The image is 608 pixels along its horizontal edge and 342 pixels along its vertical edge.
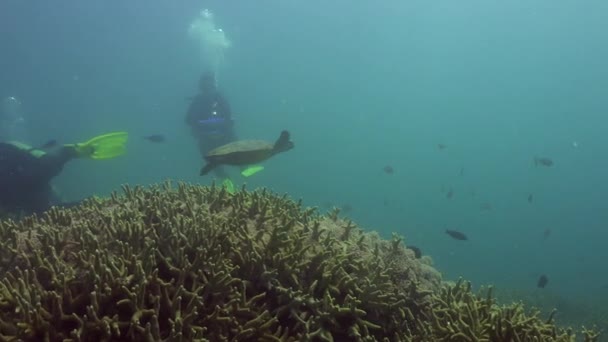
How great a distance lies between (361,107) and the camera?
19038 centimetres

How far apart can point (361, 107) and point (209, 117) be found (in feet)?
579

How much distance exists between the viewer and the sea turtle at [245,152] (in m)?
6.41

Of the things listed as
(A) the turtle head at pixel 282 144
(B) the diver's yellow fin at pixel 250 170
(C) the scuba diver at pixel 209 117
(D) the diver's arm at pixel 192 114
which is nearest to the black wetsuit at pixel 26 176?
(C) the scuba diver at pixel 209 117

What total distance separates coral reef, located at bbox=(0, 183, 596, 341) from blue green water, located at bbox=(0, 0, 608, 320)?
36.1m

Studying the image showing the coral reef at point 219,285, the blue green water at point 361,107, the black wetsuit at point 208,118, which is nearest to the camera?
the coral reef at point 219,285

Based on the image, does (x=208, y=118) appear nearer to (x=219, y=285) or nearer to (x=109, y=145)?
(x=109, y=145)

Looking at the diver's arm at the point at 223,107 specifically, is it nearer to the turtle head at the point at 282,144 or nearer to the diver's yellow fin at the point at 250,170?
the diver's yellow fin at the point at 250,170

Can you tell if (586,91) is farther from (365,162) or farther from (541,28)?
(365,162)

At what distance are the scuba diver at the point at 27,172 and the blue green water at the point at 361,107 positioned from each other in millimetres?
33067

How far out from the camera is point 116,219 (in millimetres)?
4266

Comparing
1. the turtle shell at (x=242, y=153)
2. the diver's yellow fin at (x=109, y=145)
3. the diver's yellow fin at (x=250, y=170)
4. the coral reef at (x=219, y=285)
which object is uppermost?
the diver's yellow fin at (x=109, y=145)

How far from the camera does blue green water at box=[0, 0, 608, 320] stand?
68.2 meters

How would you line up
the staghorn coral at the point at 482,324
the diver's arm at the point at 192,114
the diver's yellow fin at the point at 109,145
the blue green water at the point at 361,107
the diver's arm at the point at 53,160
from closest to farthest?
1. the staghorn coral at the point at 482,324
2. the diver's yellow fin at the point at 109,145
3. the diver's arm at the point at 53,160
4. the diver's arm at the point at 192,114
5. the blue green water at the point at 361,107

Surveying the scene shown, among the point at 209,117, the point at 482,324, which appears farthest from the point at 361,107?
the point at 482,324
